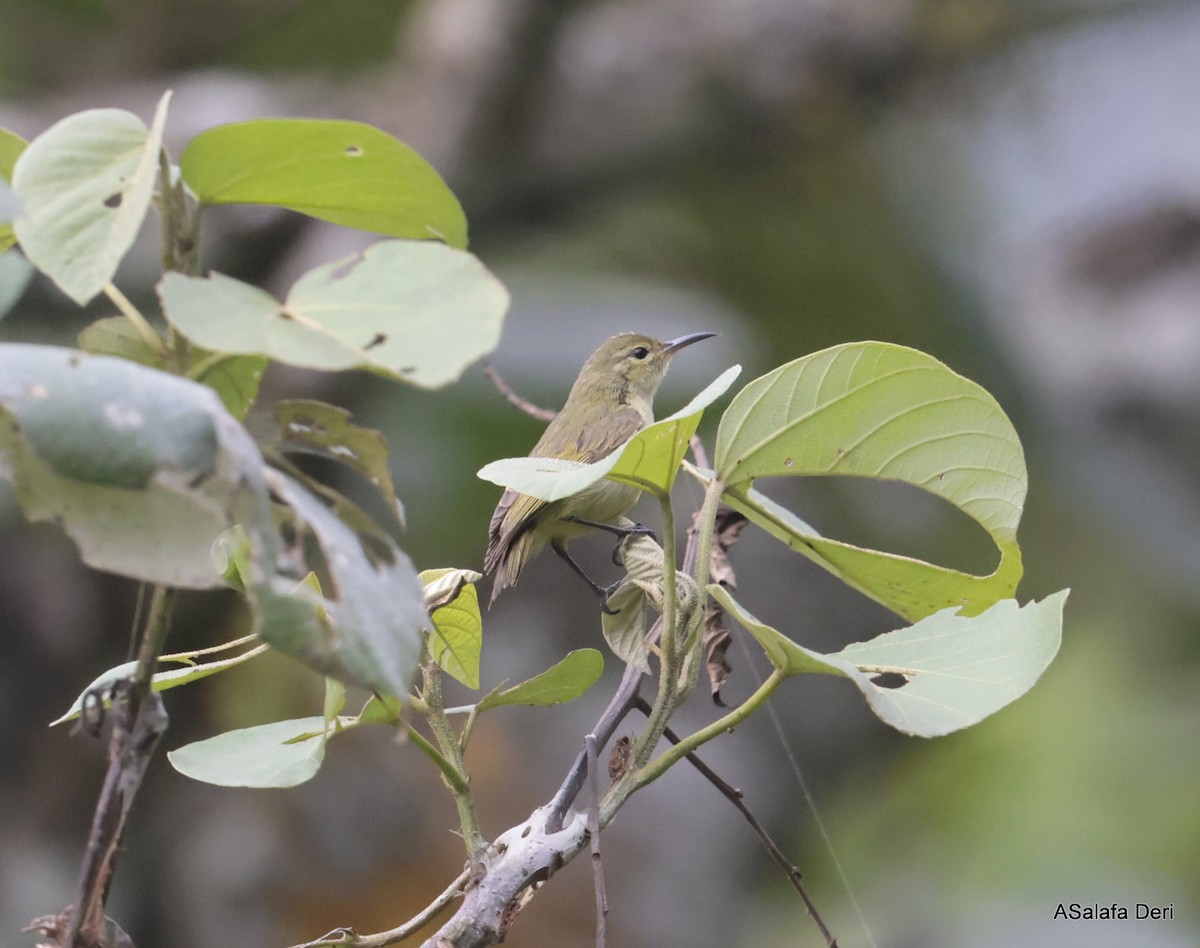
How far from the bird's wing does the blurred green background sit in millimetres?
1856

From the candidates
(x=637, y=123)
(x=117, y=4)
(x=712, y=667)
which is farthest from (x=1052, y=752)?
(x=117, y=4)

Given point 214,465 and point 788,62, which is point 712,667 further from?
point 788,62

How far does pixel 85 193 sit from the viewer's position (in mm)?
829

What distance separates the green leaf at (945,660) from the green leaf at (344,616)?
14.8 inches

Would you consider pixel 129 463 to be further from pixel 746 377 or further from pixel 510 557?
pixel 746 377

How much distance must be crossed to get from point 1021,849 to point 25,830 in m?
4.46

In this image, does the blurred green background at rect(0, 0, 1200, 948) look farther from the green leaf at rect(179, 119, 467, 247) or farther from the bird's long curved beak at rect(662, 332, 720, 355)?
the green leaf at rect(179, 119, 467, 247)

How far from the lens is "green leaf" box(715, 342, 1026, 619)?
1.18 m

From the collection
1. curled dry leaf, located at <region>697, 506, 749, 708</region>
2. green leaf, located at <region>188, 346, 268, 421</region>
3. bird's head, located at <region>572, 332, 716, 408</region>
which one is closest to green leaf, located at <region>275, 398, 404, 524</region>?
green leaf, located at <region>188, 346, 268, 421</region>

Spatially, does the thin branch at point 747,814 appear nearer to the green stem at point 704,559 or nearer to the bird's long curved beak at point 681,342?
the green stem at point 704,559

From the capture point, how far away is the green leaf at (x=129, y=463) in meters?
0.72

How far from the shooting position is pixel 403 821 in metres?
5.60

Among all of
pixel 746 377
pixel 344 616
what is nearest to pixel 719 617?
pixel 344 616

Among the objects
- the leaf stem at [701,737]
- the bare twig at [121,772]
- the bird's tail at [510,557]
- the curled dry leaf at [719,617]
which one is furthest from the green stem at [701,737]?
the bird's tail at [510,557]
